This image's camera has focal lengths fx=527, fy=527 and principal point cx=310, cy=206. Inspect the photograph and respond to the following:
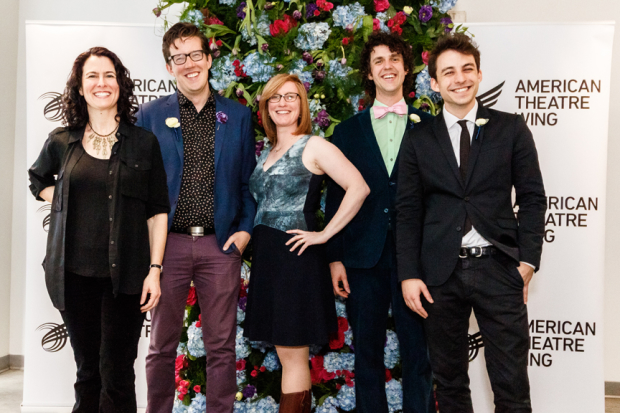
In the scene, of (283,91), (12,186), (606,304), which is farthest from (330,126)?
(12,186)

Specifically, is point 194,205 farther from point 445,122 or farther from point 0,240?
point 0,240

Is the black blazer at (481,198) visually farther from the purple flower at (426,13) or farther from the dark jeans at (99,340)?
the dark jeans at (99,340)

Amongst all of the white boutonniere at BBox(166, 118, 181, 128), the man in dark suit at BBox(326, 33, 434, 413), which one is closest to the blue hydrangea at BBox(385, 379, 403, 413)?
the man in dark suit at BBox(326, 33, 434, 413)

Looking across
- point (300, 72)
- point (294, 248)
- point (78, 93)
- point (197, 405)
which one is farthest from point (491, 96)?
point (197, 405)

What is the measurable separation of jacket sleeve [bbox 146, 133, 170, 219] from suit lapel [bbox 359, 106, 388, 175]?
1002 mm

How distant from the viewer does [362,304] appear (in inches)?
99.3

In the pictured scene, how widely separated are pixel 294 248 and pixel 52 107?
2031 mm

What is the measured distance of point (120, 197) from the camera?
Result: 2.10m

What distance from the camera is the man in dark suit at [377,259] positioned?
2502mm

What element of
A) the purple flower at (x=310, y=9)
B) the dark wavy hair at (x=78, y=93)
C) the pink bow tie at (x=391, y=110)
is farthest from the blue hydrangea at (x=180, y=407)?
the purple flower at (x=310, y=9)

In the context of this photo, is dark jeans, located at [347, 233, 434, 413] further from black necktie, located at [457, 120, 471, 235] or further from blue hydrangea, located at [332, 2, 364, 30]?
blue hydrangea, located at [332, 2, 364, 30]

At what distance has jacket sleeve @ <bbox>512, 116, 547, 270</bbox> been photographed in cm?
210

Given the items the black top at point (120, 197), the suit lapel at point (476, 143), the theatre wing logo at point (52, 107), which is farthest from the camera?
the theatre wing logo at point (52, 107)

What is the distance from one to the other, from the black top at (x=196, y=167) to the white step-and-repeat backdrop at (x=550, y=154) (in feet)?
3.38
